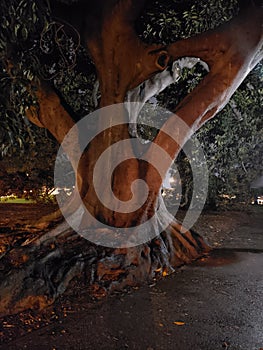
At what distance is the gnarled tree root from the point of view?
516 centimetres

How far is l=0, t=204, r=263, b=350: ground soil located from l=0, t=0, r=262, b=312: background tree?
477mm

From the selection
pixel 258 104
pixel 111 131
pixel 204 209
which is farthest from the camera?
pixel 204 209

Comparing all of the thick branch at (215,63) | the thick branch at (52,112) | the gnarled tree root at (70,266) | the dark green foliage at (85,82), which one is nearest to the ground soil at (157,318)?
the gnarled tree root at (70,266)

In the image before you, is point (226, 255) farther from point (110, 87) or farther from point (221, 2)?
point (221, 2)

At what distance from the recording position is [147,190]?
7840 millimetres

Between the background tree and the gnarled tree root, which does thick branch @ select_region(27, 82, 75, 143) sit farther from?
the gnarled tree root

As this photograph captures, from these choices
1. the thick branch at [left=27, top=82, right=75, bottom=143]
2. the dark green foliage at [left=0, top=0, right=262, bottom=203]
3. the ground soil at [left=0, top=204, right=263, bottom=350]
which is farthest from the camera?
the thick branch at [left=27, top=82, right=75, bottom=143]

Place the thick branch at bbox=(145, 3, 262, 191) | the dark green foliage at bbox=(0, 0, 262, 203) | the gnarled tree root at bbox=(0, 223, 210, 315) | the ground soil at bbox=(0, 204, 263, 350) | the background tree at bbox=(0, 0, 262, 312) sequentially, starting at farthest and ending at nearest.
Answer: the thick branch at bbox=(145, 3, 262, 191) → the background tree at bbox=(0, 0, 262, 312) → the dark green foliage at bbox=(0, 0, 262, 203) → the gnarled tree root at bbox=(0, 223, 210, 315) → the ground soil at bbox=(0, 204, 263, 350)

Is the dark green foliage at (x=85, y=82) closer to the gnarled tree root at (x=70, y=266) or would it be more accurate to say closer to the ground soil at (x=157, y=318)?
the gnarled tree root at (x=70, y=266)

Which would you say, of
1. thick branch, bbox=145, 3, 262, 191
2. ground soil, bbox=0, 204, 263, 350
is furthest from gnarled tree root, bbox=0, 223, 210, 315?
thick branch, bbox=145, 3, 262, 191

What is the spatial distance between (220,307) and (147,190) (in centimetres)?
303

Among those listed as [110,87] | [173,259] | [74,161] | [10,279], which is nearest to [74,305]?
[10,279]

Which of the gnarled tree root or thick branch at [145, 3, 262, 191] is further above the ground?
thick branch at [145, 3, 262, 191]

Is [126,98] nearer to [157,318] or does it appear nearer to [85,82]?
[85,82]
